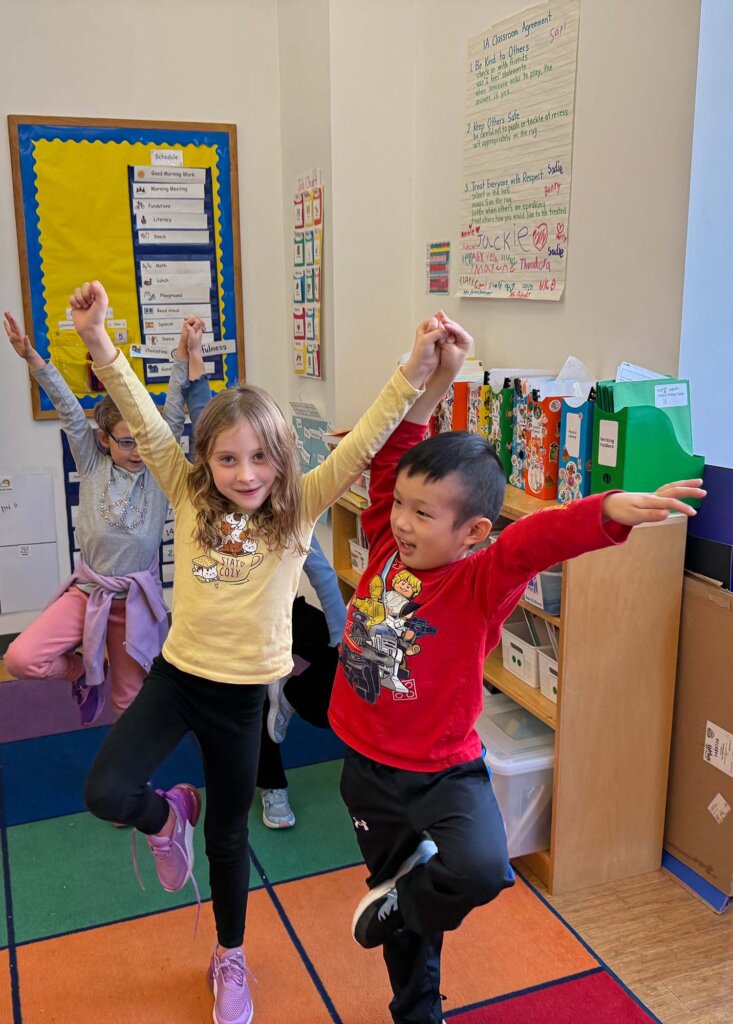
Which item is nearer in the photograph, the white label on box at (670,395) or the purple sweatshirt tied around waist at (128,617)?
the white label on box at (670,395)

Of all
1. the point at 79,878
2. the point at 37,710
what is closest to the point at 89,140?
the point at 37,710

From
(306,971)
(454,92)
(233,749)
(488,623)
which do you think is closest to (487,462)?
(488,623)

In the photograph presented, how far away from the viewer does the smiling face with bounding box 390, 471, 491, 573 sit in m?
1.53

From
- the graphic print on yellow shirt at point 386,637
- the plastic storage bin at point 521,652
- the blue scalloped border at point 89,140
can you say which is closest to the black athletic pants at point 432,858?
the graphic print on yellow shirt at point 386,637

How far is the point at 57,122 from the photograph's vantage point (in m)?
3.35

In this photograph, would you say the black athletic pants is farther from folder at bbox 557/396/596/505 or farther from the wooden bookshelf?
folder at bbox 557/396/596/505

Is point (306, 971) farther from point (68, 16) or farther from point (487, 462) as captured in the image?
point (68, 16)

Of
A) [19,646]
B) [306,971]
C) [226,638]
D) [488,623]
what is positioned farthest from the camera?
[19,646]

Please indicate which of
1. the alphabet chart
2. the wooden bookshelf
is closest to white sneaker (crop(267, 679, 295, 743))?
the wooden bookshelf

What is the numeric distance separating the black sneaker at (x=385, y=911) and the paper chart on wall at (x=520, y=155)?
1.58 m

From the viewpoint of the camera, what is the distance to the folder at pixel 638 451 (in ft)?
6.60

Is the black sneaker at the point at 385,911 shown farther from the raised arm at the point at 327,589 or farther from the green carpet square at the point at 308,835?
the raised arm at the point at 327,589

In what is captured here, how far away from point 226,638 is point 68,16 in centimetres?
266

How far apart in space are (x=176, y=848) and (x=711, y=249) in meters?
1.70
